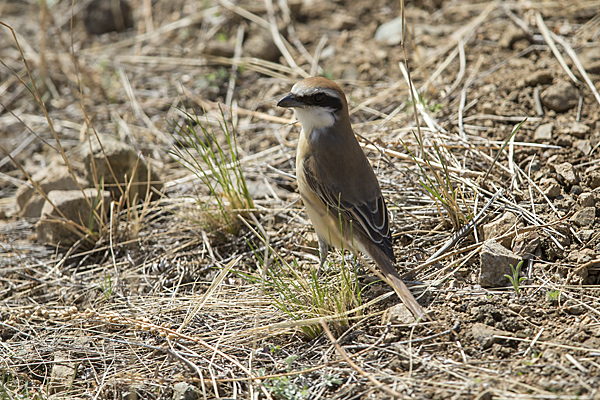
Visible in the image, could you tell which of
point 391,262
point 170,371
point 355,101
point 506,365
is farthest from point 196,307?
point 355,101

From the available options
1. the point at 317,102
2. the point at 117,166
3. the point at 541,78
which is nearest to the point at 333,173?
the point at 317,102

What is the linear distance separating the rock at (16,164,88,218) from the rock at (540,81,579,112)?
5073mm

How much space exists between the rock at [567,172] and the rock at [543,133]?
0.50 m

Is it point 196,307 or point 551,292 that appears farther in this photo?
point 196,307

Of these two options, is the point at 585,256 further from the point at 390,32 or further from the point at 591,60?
the point at 390,32

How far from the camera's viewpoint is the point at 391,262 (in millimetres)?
4293

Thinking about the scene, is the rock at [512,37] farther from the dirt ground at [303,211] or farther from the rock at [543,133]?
the rock at [543,133]

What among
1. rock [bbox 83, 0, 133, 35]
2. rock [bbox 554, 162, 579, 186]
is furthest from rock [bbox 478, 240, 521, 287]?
rock [bbox 83, 0, 133, 35]

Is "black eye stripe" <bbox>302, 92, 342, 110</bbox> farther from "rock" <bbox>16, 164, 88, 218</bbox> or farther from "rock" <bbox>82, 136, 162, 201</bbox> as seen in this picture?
"rock" <bbox>16, 164, 88, 218</bbox>

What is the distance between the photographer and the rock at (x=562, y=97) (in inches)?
219

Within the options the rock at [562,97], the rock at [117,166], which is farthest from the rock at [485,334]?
the rock at [117,166]

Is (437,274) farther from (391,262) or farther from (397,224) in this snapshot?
(397,224)

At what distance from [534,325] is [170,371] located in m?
2.54

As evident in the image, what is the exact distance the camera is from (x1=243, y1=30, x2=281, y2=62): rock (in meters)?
7.70
